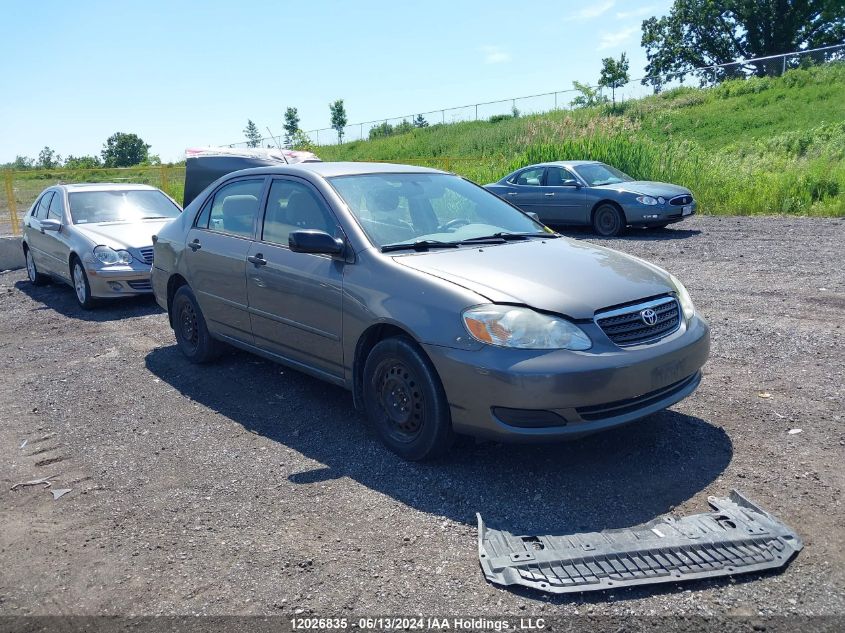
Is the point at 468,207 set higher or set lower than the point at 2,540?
higher

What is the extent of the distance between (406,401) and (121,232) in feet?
22.3

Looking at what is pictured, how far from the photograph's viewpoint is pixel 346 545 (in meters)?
3.40

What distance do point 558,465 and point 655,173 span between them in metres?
15.8

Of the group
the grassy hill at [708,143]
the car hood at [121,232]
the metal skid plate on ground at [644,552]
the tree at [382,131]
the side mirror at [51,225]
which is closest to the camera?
the metal skid plate on ground at [644,552]

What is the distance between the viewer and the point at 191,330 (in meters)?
6.50

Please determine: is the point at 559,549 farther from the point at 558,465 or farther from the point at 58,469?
the point at 58,469

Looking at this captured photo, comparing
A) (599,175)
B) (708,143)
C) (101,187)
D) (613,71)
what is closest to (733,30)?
(613,71)

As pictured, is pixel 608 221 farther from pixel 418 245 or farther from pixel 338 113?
pixel 338 113

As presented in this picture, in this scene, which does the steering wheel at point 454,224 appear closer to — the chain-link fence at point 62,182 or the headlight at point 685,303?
the headlight at point 685,303

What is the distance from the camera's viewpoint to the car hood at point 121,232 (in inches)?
366

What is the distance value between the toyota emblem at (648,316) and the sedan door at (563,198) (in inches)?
431

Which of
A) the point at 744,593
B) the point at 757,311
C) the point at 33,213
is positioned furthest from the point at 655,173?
the point at 744,593

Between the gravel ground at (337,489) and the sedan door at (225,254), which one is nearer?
the gravel ground at (337,489)

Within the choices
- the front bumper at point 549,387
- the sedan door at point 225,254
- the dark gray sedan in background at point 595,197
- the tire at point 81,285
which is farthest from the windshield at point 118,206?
the front bumper at point 549,387
